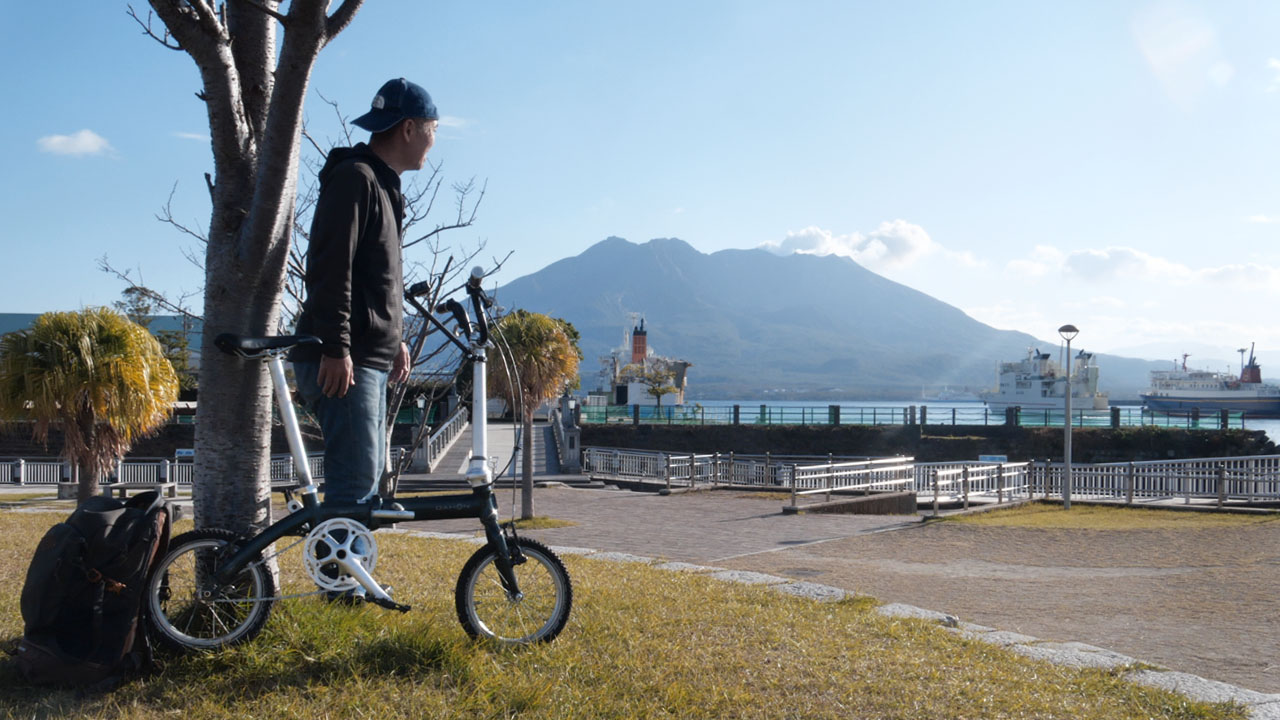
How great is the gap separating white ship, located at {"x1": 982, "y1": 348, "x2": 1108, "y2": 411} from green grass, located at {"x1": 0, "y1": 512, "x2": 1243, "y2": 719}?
273 ft

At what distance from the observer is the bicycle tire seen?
3395 millimetres

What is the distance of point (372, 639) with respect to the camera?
355cm

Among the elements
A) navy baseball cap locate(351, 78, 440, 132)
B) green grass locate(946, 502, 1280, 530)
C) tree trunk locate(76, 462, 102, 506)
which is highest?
A: navy baseball cap locate(351, 78, 440, 132)

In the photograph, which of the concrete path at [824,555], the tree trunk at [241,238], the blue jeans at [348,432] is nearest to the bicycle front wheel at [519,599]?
the concrete path at [824,555]

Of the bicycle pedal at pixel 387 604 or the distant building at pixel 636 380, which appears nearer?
the bicycle pedal at pixel 387 604

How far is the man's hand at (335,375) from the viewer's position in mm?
3441

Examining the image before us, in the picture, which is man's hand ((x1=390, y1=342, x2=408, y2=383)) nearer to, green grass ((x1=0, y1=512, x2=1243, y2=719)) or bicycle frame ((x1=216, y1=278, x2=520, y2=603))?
bicycle frame ((x1=216, y1=278, x2=520, y2=603))

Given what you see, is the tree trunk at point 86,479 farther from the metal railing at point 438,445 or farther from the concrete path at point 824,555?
the metal railing at point 438,445

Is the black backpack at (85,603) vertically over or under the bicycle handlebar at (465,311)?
under

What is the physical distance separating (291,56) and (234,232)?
2.60ft

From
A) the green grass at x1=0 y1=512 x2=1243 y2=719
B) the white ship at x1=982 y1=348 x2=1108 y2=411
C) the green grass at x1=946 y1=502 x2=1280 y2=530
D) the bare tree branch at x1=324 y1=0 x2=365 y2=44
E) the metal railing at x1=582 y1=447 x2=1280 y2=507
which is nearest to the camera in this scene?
the green grass at x1=0 y1=512 x2=1243 y2=719

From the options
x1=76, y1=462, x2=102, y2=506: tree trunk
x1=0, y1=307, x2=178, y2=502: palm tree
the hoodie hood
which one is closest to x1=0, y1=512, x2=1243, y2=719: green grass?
the hoodie hood

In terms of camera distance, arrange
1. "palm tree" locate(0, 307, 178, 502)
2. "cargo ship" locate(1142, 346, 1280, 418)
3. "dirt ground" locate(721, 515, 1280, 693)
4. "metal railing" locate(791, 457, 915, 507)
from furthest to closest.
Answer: "cargo ship" locate(1142, 346, 1280, 418)
"metal railing" locate(791, 457, 915, 507)
"palm tree" locate(0, 307, 178, 502)
"dirt ground" locate(721, 515, 1280, 693)

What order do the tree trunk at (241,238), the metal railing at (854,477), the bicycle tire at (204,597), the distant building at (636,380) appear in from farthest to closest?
the distant building at (636,380) → the metal railing at (854,477) → the tree trunk at (241,238) → the bicycle tire at (204,597)
